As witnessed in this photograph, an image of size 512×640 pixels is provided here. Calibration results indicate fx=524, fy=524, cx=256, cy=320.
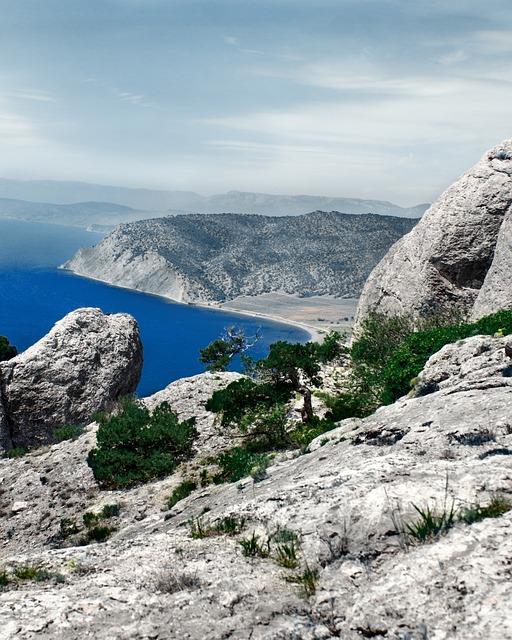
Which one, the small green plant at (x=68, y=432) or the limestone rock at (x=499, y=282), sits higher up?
the limestone rock at (x=499, y=282)

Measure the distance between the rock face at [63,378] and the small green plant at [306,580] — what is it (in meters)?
24.9

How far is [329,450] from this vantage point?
12.5m

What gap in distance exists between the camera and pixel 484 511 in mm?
6453

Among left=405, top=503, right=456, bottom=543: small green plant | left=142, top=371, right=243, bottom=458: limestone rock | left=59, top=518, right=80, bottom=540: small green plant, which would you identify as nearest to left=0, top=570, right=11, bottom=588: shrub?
left=405, top=503, right=456, bottom=543: small green plant

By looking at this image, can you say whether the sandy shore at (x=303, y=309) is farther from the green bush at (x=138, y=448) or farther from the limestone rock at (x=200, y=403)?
the green bush at (x=138, y=448)

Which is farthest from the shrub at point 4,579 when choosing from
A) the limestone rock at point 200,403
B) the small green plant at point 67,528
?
the limestone rock at point 200,403

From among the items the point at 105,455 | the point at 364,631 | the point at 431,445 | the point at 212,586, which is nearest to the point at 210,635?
the point at 212,586

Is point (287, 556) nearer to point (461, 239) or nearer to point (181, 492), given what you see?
point (181, 492)

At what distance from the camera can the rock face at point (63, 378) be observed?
93.8 ft

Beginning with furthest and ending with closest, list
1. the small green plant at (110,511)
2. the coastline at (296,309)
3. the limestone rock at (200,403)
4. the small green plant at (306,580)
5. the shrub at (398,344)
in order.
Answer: the coastline at (296,309)
the limestone rock at (200,403)
the shrub at (398,344)
the small green plant at (110,511)
the small green plant at (306,580)

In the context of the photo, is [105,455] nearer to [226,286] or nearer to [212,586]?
[212,586]

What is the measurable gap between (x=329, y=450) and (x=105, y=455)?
37.5 feet

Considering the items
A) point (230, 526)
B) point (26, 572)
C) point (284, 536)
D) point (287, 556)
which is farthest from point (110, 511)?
point (287, 556)

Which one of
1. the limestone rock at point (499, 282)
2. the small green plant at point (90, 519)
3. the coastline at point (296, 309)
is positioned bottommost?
the coastline at point (296, 309)
